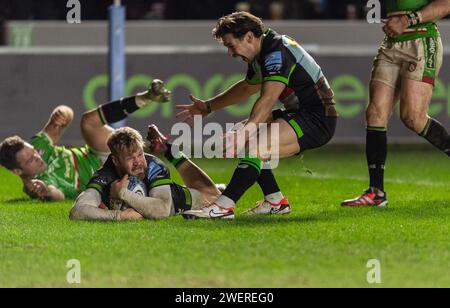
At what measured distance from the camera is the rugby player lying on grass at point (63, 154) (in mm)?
9688

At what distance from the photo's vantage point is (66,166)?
33.0 feet

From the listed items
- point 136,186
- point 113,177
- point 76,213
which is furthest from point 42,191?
point 136,186

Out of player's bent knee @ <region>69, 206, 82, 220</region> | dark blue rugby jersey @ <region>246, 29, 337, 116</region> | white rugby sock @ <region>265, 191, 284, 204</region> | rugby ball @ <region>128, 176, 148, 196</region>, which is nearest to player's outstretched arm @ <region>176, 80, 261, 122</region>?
dark blue rugby jersey @ <region>246, 29, 337, 116</region>

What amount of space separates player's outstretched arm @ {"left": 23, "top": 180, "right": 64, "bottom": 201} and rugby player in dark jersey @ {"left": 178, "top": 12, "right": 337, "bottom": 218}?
173 cm

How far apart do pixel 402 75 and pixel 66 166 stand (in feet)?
9.78

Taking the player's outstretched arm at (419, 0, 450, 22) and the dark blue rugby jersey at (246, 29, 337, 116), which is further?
the player's outstretched arm at (419, 0, 450, 22)

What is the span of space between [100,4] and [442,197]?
10.3 metres

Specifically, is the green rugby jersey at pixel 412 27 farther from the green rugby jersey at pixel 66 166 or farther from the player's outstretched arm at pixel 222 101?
the green rugby jersey at pixel 66 166

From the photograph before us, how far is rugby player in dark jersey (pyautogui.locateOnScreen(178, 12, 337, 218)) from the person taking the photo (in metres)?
8.10

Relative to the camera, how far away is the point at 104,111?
992 centimetres

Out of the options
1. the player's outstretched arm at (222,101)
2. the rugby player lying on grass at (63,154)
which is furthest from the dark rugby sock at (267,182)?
the rugby player lying on grass at (63,154)

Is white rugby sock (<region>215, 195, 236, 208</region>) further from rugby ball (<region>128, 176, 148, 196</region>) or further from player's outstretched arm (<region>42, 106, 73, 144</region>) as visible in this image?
player's outstretched arm (<region>42, 106, 73, 144</region>)
